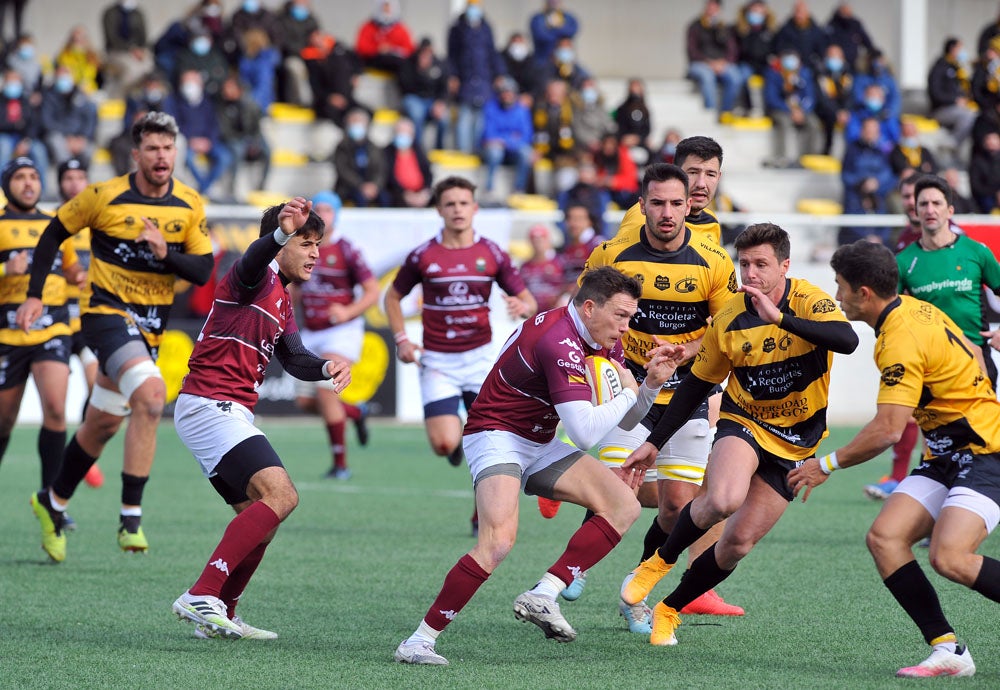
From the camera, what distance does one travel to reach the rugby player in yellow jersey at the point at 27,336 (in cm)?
932

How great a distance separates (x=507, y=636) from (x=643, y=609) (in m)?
0.66

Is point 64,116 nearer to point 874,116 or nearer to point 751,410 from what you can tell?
point 874,116

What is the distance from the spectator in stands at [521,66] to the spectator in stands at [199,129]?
5.19m

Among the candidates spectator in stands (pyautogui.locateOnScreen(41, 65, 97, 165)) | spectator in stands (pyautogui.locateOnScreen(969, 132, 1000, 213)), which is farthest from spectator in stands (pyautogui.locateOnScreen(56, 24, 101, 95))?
spectator in stands (pyautogui.locateOnScreen(969, 132, 1000, 213))

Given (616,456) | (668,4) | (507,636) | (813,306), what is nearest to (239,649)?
(507,636)

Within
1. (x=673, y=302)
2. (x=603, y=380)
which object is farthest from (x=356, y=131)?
(x=603, y=380)

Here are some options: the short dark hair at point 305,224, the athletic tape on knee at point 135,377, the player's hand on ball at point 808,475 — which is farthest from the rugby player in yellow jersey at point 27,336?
the player's hand on ball at point 808,475

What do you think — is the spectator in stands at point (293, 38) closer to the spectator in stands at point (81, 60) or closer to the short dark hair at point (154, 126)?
the spectator in stands at point (81, 60)

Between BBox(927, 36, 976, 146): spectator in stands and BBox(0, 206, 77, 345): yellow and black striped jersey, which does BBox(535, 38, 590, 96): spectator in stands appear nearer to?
BBox(927, 36, 976, 146): spectator in stands

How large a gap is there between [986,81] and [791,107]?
3127 mm

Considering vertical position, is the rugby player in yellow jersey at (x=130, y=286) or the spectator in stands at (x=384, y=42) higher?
the spectator in stands at (x=384, y=42)

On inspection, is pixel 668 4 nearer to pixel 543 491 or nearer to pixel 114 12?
pixel 114 12

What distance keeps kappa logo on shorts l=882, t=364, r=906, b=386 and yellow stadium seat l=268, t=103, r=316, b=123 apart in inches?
686

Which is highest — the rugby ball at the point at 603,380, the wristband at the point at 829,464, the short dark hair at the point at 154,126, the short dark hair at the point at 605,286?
the short dark hair at the point at 154,126
